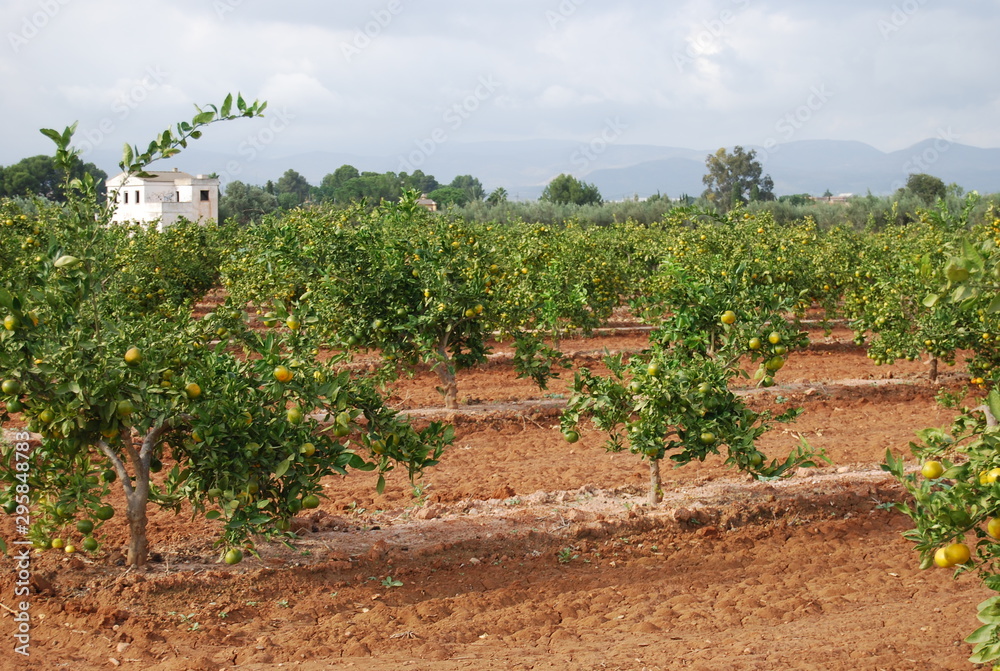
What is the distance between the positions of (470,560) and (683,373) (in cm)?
183

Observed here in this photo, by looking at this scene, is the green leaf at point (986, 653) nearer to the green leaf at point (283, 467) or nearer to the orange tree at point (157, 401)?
the orange tree at point (157, 401)

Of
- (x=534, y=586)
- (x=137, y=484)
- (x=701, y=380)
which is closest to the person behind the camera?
(x=137, y=484)

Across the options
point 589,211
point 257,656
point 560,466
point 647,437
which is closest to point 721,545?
point 647,437

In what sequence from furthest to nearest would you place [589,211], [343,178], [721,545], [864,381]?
[343,178] < [589,211] < [864,381] < [721,545]

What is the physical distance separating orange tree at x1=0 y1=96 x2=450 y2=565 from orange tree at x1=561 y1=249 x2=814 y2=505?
60.5 inches

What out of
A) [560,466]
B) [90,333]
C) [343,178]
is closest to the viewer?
[90,333]

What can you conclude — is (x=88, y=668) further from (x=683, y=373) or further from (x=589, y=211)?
(x=589, y=211)

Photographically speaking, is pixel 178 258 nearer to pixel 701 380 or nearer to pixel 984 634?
pixel 701 380

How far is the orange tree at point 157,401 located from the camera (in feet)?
13.2

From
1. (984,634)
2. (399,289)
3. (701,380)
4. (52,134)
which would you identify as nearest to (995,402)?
(984,634)

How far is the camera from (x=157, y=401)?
164 inches

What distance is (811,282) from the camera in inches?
545

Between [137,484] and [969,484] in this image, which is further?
[137,484]

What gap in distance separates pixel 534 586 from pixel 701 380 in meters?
1.72
